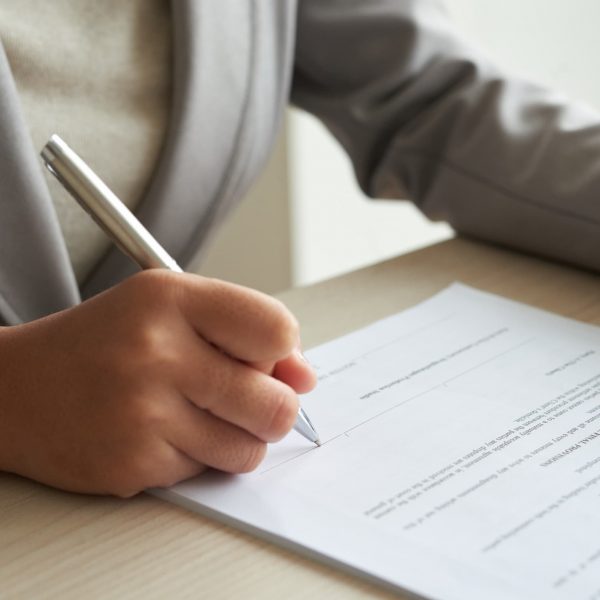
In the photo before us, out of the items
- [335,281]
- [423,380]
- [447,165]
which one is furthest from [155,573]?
[447,165]

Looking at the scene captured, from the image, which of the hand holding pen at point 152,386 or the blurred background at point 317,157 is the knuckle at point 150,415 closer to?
the hand holding pen at point 152,386

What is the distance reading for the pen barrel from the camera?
42cm

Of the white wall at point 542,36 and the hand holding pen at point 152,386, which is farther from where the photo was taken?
the white wall at point 542,36

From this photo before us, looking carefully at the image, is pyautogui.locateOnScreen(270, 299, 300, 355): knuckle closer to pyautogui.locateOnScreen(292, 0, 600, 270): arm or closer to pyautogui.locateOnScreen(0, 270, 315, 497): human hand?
pyautogui.locateOnScreen(0, 270, 315, 497): human hand

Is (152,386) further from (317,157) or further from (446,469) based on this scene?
(317,157)

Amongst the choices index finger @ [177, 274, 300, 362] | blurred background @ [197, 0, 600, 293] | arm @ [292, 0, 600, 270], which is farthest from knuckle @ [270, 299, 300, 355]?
blurred background @ [197, 0, 600, 293]

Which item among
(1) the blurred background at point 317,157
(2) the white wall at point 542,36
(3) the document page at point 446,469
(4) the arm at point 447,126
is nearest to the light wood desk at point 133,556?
(3) the document page at point 446,469

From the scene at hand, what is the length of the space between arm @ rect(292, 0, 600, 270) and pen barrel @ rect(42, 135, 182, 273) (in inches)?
11.6

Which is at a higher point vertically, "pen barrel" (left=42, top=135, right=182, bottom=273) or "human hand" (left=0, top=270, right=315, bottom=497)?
"pen barrel" (left=42, top=135, right=182, bottom=273)

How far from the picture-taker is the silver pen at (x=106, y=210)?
1.38 feet

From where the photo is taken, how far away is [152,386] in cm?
38

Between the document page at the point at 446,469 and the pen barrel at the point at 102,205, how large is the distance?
3.8 inches

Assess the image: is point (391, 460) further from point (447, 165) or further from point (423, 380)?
point (447, 165)

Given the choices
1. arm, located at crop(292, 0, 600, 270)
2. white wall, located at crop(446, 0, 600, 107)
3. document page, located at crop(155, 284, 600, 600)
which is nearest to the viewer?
document page, located at crop(155, 284, 600, 600)
